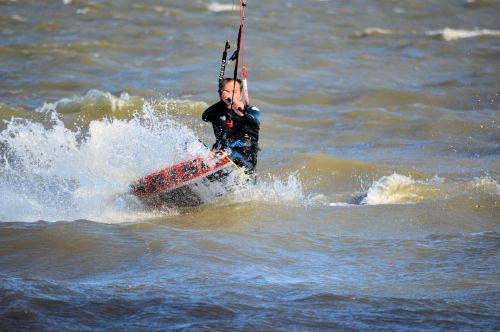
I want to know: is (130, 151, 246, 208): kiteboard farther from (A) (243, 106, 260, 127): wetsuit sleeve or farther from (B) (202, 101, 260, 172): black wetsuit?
(A) (243, 106, 260, 127): wetsuit sleeve

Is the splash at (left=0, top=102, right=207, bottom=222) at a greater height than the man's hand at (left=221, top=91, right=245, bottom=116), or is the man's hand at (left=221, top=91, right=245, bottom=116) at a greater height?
the man's hand at (left=221, top=91, right=245, bottom=116)

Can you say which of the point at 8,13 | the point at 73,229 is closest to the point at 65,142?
the point at 73,229

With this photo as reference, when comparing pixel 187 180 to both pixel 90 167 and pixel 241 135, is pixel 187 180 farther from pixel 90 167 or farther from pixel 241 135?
pixel 90 167

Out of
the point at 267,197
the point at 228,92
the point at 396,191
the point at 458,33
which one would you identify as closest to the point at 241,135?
the point at 228,92

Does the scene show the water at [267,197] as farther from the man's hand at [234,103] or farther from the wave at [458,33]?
the wave at [458,33]

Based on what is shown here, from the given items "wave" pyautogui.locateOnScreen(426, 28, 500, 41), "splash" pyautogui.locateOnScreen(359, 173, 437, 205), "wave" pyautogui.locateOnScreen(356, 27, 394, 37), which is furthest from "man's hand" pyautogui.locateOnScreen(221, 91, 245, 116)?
"wave" pyautogui.locateOnScreen(426, 28, 500, 41)

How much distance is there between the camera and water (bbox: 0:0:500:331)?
557cm

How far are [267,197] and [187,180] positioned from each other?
3.63ft

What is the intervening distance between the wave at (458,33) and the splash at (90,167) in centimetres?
1544

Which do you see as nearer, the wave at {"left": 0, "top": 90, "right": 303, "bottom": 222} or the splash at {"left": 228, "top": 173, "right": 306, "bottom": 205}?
the wave at {"left": 0, "top": 90, "right": 303, "bottom": 222}

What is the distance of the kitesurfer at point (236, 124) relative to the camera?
8570 millimetres

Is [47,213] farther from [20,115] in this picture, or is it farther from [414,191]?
[20,115]

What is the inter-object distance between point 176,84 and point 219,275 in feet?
38.4

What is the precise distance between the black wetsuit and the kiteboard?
0.51 feet
